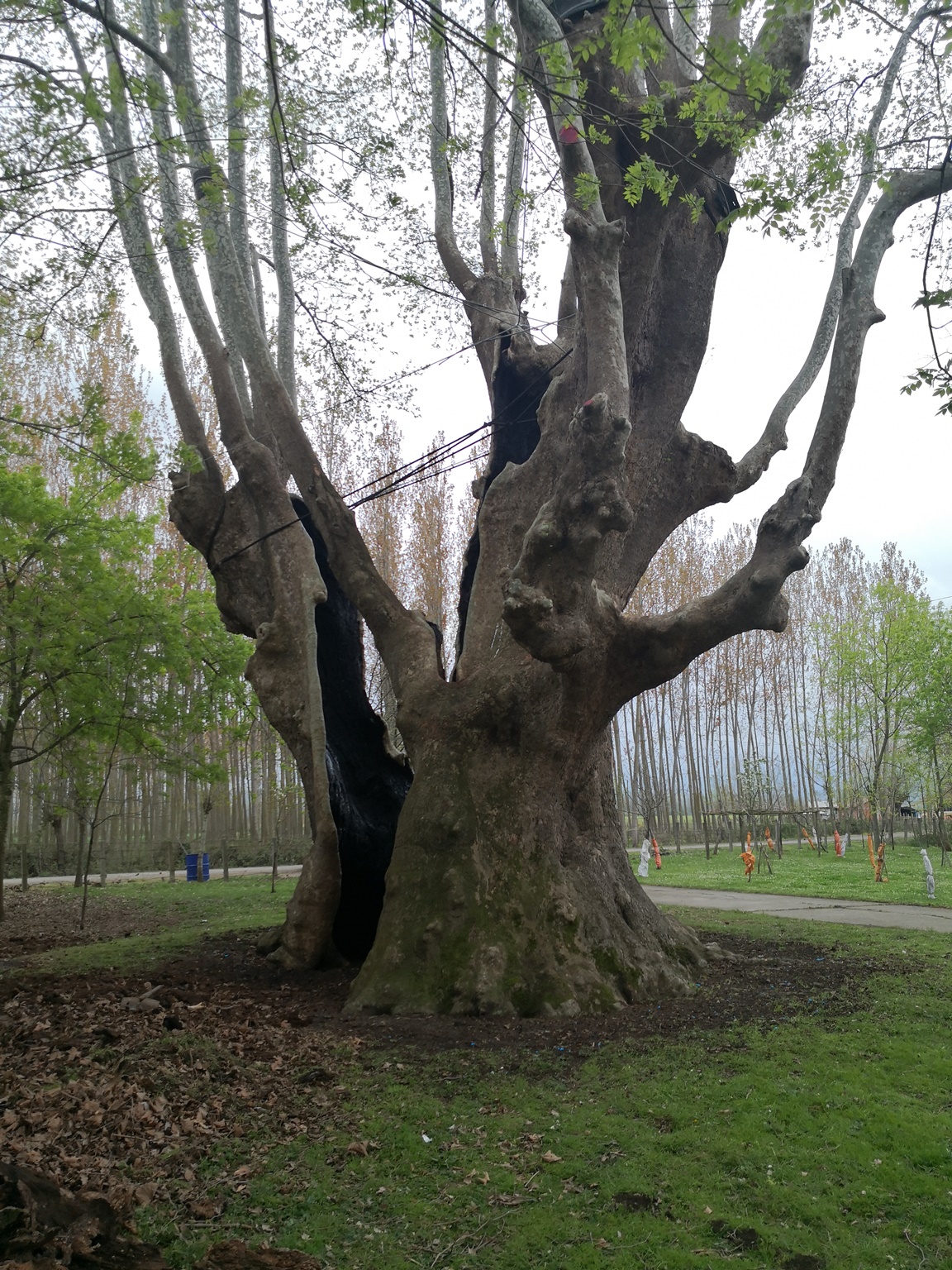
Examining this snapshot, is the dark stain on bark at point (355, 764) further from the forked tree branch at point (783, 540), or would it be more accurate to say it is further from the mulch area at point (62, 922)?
the mulch area at point (62, 922)

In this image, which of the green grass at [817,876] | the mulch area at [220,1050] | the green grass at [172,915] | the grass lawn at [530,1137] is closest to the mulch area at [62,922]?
the green grass at [172,915]

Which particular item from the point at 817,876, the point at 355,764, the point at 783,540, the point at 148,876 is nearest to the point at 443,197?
the point at 783,540

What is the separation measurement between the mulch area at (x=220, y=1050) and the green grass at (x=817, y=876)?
759 cm

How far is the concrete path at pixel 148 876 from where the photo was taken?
18.8m

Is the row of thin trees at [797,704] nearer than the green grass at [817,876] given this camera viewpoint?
No

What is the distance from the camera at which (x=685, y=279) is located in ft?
25.0

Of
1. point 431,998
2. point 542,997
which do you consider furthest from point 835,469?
point 431,998

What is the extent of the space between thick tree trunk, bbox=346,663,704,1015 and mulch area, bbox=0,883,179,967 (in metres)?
4.78

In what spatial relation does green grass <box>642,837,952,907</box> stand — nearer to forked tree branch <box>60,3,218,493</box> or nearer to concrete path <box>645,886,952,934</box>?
concrete path <box>645,886,952,934</box>

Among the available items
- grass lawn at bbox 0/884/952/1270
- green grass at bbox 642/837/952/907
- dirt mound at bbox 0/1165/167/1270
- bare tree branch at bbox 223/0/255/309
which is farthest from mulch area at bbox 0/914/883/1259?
green grass at bbox 642/837/952/907

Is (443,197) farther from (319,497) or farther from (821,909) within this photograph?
(821,909)

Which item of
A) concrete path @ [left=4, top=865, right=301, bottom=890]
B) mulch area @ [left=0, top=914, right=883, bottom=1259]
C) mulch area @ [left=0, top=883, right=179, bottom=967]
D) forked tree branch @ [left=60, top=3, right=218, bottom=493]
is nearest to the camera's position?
mulch area @ [left=0, top=914, right=883, bottom=1259]

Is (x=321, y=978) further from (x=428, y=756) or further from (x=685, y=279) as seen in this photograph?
(x=685, y=279)

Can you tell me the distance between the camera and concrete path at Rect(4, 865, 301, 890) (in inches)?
742
